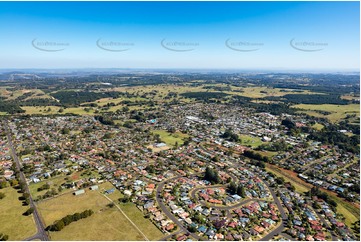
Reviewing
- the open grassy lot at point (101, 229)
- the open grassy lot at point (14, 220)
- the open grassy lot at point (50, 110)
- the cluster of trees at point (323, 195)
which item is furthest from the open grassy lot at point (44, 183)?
the open grassy lot at point (50, 110)

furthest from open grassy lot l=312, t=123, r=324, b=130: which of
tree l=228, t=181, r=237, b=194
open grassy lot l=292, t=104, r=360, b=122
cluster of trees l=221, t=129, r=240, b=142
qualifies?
tree l=228, t=181, r=237, b=194

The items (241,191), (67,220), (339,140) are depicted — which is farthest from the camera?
(339,140)

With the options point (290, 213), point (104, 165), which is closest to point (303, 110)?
point (290, 213)

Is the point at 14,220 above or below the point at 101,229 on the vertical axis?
above

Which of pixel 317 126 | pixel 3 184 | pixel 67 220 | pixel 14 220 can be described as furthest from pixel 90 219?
pixel 317 126

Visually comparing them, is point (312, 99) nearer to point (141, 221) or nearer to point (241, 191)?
point (241, 191)

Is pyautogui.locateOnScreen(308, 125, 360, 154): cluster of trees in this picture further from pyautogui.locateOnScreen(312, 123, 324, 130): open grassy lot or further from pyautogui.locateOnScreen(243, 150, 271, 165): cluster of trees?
pyautogui.locateOnScreen(243, 150, 271, 165): cluster of trees

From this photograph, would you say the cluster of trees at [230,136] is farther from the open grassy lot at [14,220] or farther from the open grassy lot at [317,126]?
the open grassy lot at [14,220]
